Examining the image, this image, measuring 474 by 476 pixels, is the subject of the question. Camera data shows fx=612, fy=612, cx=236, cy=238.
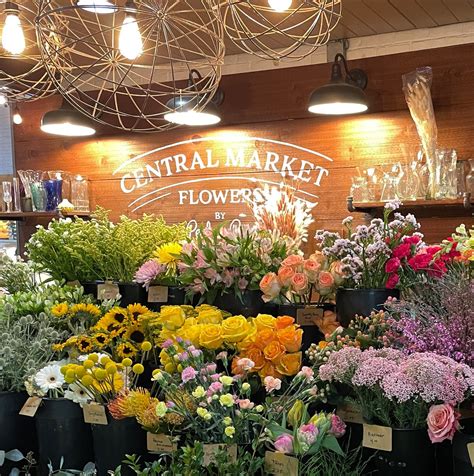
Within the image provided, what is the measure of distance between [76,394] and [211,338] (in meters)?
0.36

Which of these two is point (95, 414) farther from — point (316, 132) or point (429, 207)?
point (316, 132)

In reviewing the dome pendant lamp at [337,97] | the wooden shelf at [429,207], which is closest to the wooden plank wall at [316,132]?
the wooden shelf at [429,207]

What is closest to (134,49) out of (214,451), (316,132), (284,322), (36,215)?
(284,322)

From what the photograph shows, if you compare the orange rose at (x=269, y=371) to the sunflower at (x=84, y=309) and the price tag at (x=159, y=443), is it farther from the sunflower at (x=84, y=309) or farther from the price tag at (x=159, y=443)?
the sunflower at (x=84, y=309)

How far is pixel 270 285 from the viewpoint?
1.57m

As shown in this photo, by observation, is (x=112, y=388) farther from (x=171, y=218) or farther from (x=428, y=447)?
(x=171, y=218)

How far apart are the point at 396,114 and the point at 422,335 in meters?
2.69

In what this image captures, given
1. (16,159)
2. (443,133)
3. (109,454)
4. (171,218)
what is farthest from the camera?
(16,159)

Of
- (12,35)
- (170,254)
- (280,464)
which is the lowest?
(280,464)

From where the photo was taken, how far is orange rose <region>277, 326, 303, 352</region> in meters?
1.33

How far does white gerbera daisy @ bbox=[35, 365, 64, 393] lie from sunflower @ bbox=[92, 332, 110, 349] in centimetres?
11

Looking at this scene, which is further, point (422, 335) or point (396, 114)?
point (396, 114)

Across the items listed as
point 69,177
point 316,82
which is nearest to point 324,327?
point 316,82

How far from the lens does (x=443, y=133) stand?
3520mm
